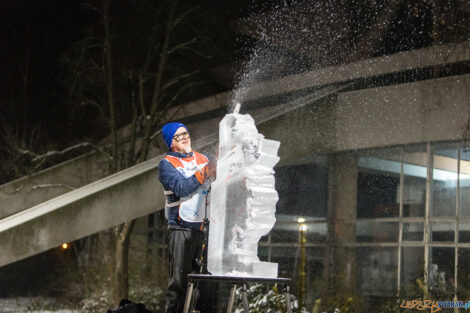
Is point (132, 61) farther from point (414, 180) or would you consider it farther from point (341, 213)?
point (414, 180)

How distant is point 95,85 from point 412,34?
6.71 metres

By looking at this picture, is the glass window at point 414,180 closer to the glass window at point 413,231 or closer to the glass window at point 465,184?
the glass window at point 413,231

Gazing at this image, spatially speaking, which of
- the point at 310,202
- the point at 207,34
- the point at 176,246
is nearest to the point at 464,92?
the point at 310,202

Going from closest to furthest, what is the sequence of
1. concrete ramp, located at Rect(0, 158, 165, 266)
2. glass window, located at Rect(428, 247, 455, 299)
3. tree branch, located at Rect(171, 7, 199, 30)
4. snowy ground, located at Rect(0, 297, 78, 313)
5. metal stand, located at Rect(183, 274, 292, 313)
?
metal stand, located at Rect(183, 274, 292, 313), concrete ramp, located at Rect(0, 158, 165, 266), glass window, located at Rect(428, 247, 455, 299), snowy ground, located at Rect(0, 297, 78, 313), tree branch, located at Rect(171, 7, 199, 30)

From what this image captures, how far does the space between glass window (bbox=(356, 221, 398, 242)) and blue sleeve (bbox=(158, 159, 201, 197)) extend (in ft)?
22.6

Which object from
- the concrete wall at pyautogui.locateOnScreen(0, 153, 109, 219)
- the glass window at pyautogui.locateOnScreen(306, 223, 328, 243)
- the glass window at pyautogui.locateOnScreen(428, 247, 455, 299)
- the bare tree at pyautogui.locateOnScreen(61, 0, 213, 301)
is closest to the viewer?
the glass window at pyautogui.locateOnScreen(428, 247, 455, 299)

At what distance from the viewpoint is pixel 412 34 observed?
1147 centimetres

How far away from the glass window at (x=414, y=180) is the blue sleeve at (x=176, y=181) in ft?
22.2

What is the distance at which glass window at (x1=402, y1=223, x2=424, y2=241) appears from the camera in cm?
1067

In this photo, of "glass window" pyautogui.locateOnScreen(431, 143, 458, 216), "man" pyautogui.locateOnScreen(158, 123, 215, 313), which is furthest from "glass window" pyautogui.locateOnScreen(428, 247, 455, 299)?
"man" pyautogui.locateOnScreen(158, 123, 215, 313)

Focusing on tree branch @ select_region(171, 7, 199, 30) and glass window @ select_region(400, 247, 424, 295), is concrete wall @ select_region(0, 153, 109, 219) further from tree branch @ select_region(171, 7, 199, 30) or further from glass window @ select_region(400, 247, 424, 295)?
glass window @ select_region(400, 247, 424, 295)

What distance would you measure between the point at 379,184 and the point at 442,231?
4.70 ft

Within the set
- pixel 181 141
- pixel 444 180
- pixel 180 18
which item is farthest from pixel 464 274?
pixel 180 18

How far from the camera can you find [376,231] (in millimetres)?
11164
